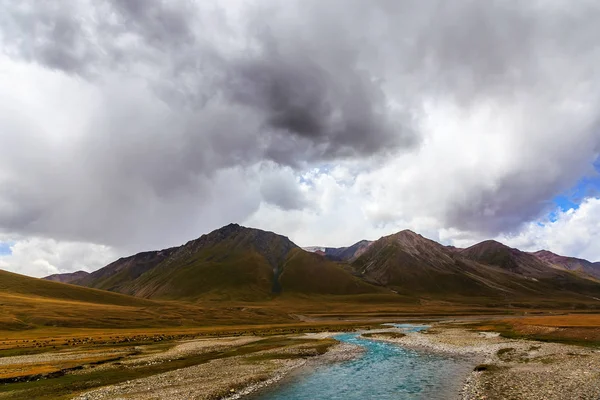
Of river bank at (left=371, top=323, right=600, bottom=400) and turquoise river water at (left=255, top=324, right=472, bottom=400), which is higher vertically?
river bank at (left=371, top=323, right=600, bottom=400)

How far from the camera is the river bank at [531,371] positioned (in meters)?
31.7

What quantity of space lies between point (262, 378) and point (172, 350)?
116 ft

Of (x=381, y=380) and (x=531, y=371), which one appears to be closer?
(x=531, y=371)

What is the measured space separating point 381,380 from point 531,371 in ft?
54.8

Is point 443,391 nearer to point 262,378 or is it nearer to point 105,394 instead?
point 262,378

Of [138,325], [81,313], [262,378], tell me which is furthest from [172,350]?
[81,313]

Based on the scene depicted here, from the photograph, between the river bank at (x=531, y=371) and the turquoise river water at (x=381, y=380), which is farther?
the turquoise river water at (x=381, y=380)

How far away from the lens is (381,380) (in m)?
43.7

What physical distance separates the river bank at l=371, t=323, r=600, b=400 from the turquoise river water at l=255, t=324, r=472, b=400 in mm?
2779

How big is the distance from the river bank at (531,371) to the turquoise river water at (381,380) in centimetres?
278

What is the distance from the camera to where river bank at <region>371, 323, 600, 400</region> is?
1248 inches

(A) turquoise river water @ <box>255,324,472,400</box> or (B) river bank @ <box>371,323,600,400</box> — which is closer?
(B) river bank @ <box>371,323,600,400</box>

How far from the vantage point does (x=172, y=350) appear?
71938 mm

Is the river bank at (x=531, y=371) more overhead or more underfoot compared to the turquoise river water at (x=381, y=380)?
more overhead
